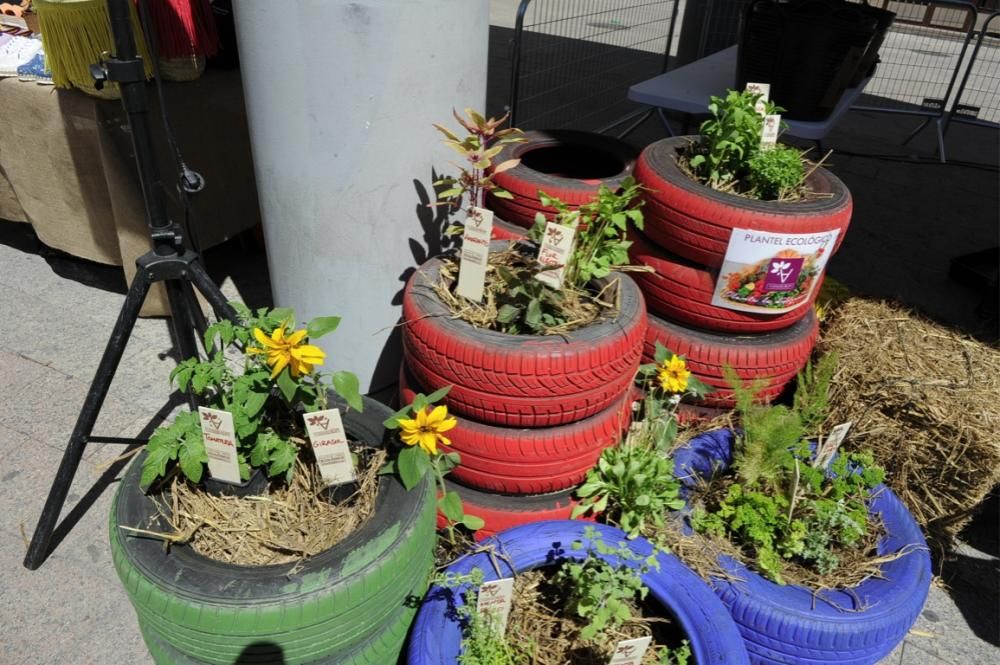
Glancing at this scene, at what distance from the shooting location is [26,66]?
10.3 ft

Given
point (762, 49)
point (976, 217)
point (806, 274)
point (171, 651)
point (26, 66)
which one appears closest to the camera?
point (171, 651)

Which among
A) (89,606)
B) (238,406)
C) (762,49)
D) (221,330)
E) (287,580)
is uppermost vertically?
(762,49)

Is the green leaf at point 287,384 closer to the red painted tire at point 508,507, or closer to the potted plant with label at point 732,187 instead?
the red painted tire at point 508,507

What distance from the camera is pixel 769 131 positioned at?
254cm

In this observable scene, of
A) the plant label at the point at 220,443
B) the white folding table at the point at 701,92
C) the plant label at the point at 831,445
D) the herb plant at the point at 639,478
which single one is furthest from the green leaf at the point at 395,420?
the white folding table at the point at 701,92

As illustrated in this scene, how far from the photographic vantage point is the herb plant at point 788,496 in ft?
6.58

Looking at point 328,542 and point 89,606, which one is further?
point 89,606

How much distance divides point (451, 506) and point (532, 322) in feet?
1.85

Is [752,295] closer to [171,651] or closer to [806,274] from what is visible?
[806,274]

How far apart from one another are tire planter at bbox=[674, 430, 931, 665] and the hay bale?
19.2 inches

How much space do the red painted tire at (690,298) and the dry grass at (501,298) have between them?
318 millimetres

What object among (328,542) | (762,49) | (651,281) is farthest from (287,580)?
(762,49)

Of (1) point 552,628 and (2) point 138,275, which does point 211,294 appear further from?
(1) point 552,628

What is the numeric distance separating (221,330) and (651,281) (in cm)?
146
